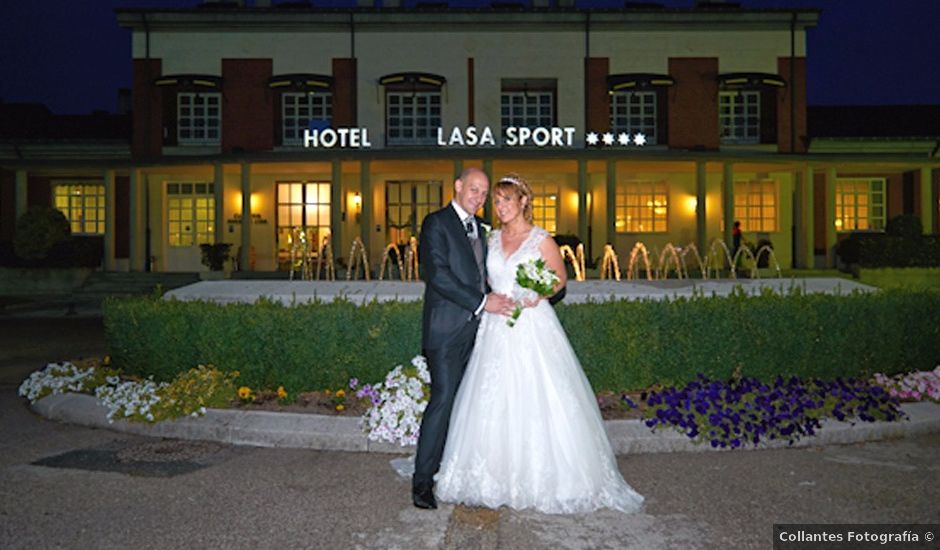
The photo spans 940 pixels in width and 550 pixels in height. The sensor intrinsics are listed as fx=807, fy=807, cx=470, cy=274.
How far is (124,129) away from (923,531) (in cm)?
3009

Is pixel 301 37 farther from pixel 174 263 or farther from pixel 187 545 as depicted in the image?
pixel 187 545

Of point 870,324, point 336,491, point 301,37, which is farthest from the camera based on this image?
point 301,37

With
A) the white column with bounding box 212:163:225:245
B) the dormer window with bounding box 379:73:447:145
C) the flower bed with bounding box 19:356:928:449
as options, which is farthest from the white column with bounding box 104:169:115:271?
the flower bed with bounding box 19:356:928:449

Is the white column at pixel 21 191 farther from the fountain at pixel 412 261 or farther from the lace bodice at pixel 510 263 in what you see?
the lace bodice at pixel 510 263

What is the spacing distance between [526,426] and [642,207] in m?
21.5

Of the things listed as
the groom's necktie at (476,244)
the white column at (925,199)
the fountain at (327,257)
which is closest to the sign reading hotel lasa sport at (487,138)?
the fountain at (327,257)

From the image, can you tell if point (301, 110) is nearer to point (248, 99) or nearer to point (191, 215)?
point (248, 99)

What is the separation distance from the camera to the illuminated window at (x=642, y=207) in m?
25.4

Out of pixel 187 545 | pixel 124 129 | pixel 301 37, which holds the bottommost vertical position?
pixel 187 545

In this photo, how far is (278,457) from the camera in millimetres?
5980

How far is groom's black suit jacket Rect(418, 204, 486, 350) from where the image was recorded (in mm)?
4719

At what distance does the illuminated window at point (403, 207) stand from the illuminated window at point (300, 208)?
1.94m

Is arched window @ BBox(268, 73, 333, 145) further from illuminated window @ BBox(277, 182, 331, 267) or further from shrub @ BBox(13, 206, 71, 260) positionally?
shrub @ BBox(13, 206, 71, 260)

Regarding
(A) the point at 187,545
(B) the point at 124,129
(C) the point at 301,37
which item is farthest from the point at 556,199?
(A) the point at 187,545
